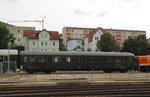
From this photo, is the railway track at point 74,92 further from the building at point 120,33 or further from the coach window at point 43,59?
the building at point 120,33

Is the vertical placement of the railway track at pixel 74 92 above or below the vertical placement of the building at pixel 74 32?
below

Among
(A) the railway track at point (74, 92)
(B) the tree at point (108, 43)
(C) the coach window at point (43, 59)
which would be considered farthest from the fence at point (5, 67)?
(B) the tree at point (108, 43)

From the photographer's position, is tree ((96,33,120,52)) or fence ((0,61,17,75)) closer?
fence ((0,61,17,75))

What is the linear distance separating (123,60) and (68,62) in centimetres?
910

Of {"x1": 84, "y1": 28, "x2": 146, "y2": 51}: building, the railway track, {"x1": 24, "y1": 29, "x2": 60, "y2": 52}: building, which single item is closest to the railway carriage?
the railway track

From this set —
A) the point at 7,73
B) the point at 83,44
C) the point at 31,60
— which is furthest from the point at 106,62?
the point at 83,44

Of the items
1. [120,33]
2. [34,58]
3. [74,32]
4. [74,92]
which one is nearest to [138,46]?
[34,58]

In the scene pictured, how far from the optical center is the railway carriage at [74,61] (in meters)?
31.3

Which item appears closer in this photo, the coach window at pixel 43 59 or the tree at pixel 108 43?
the coach window at pixel 43 59

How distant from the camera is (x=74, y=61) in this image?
106 ft

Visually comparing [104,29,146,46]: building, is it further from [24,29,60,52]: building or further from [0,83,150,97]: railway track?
[0,83,150,97]: railway track

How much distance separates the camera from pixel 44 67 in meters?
31.6

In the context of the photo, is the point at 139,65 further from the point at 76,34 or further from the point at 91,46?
the point at 76,34

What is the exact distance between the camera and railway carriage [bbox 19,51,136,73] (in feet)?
103
